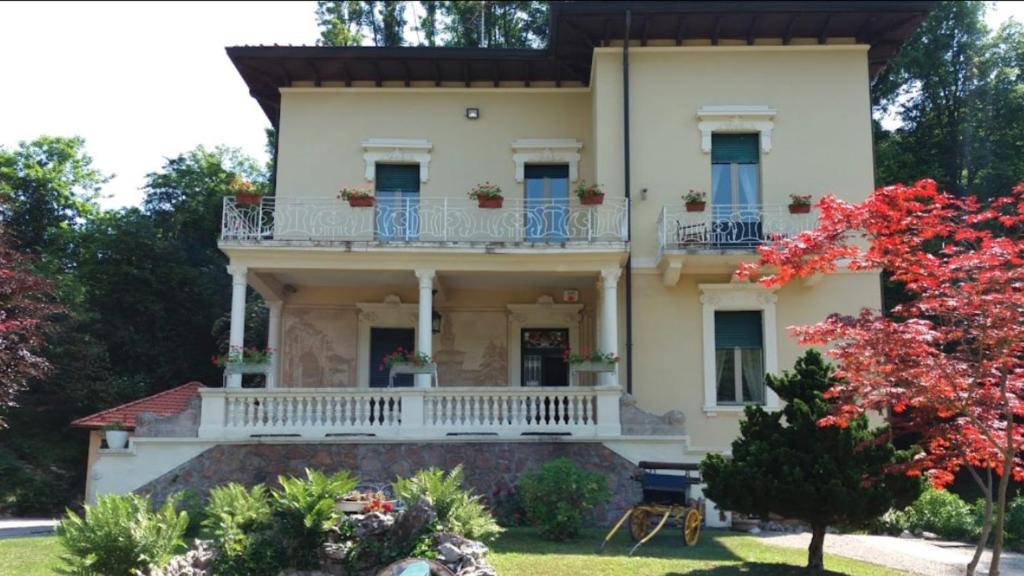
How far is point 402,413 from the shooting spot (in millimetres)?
14227

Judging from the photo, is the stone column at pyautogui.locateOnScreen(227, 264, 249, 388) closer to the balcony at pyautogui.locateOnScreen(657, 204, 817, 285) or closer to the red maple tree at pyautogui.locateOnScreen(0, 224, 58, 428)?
the red maple tree at pyautogui.locateOnScreen(0, 224, 58, 428)

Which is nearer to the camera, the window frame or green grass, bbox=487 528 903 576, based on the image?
green grass, bbox=487 528 903 576

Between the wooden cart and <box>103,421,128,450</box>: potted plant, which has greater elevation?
<box>103,421,128,450</box>: potted plant

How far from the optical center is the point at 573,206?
17.2 metres

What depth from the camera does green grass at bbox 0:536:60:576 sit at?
959 cm

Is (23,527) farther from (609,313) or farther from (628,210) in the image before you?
(628,210)

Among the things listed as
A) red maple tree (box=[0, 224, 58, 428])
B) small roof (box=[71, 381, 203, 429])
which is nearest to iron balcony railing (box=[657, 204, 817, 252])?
small roof (box=[71, 381, 203, 429])

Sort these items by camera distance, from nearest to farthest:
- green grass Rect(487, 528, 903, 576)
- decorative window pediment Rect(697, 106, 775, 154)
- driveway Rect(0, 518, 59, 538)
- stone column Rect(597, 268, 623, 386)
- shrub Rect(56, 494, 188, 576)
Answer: shrub Rect(56, 494, 188, 576), green grass Rect(487, 528, 903, 576), driveway Rect(0, 518, 59, 538), stone column Rect(597, 268, 623, 386), decorative window pediment Rect(697, 106, 775, 154)

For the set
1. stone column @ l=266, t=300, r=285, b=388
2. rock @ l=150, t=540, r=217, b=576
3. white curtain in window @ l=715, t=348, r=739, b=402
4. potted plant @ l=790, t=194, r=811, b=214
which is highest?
potted plant @ l=790, t=194, r=811, b=214

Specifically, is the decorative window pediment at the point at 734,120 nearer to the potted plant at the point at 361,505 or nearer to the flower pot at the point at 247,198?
the flower pot at the point at 247,198

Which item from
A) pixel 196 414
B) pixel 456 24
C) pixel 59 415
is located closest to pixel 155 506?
pixel 196 414

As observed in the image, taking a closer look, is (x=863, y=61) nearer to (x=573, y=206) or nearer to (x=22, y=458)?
(x=573, y=206)

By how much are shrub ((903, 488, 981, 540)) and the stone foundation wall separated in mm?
4443

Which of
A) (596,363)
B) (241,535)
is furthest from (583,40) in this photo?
(241,535)
